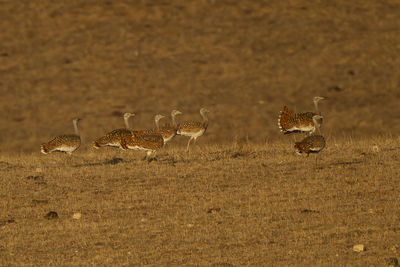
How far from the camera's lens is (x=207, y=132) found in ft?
95.8

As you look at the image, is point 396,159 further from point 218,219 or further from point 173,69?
point 173,69

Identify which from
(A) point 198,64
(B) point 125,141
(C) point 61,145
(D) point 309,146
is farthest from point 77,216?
(A) point 198,64

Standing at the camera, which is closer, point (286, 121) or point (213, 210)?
point (213, 210)

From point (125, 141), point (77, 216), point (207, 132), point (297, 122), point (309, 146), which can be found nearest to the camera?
point (77, 216)

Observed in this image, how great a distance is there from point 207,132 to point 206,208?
54.1 feet

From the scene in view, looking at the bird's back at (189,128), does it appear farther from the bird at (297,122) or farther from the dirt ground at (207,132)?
the bird at (297,122)

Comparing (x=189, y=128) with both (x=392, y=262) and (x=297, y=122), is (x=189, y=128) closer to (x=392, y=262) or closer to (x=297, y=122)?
(x=297, y=122)

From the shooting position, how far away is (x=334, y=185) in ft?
45.9

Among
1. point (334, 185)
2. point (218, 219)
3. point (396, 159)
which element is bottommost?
point (218, 219)

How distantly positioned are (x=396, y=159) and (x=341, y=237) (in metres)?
5.61

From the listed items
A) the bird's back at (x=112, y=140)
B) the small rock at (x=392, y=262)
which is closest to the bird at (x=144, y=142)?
the bird's back at (x=112, y=140)

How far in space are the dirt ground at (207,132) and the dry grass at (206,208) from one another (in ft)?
0.12

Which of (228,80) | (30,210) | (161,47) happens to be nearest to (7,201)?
(30,210)

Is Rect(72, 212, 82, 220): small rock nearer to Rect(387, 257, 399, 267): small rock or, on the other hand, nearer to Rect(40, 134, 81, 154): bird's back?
Rect(387, 257, 399, 267): small rock
